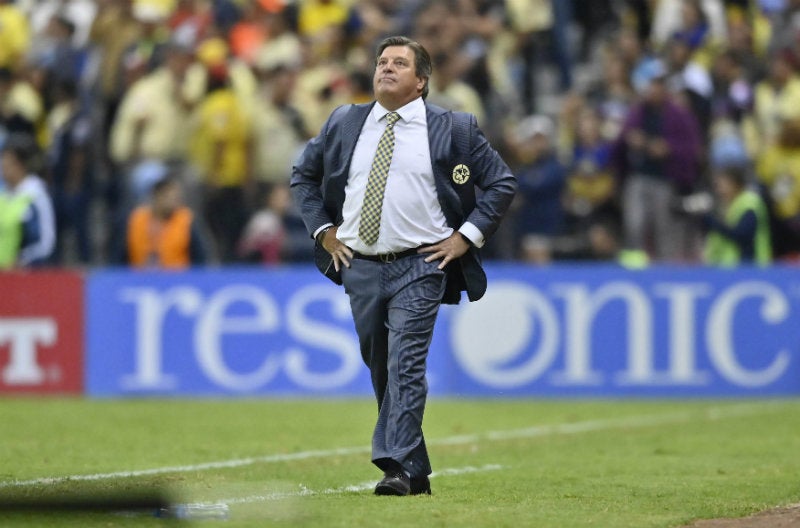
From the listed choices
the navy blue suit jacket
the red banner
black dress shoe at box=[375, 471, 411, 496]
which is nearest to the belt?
the navy blue suit jacket

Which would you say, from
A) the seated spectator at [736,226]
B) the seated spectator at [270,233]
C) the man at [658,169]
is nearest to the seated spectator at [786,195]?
the seated spectator at [736,226]

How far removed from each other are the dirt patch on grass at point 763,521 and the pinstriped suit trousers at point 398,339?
155cm

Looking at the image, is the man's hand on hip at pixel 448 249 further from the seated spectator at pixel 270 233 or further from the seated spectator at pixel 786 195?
the seated spectator at pixel 786 195

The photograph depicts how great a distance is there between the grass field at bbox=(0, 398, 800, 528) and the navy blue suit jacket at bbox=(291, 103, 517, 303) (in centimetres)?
143

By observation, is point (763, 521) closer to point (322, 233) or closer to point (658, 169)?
point (322, 233)

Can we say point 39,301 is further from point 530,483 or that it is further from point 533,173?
point 530,483

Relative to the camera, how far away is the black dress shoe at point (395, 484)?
8516 mm

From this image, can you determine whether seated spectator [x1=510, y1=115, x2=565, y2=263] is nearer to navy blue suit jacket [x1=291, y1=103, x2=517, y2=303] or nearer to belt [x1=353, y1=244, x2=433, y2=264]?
navy blue suit jacket [x1=291, y1=103, x2=517, y2=303]

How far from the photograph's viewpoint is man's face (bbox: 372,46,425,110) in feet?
28.3

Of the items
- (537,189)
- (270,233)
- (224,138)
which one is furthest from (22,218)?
(537,189)

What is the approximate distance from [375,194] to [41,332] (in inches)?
352

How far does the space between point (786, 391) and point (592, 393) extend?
2001mm

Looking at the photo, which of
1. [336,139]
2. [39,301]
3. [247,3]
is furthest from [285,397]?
[336,139]

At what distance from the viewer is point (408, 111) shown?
873 centimetres
